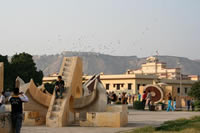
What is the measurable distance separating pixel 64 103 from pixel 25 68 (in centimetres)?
4923

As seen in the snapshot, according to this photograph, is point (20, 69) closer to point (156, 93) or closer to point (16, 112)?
point (156, 93)

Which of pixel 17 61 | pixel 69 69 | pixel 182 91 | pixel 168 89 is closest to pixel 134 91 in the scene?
pixel 182 91

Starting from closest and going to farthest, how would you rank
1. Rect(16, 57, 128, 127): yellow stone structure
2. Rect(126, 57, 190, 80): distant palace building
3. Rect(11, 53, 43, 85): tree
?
Rect(16, 57, 128, 127): yellow stone structure < Rect(11, 53, 43, 85): tree < Rect(126, 57, 190, 80): distant palace building

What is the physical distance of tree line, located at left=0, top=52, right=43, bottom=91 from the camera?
60031 mm

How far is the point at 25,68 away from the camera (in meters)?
64.9

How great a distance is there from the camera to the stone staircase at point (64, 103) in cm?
1609

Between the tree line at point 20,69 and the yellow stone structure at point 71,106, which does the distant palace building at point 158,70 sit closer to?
the tree line at point 20,69

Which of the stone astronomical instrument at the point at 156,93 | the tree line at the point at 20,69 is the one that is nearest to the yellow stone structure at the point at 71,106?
the stone astronomical instrument at the point at 156,93

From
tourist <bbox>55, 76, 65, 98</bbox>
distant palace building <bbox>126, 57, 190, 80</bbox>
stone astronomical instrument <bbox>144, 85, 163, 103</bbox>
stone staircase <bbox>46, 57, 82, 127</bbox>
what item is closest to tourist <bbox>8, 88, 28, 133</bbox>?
stone staircase <bbox>46, 57, 82, 127</bbox>

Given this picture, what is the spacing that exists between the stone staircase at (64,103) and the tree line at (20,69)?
41489 millimetres

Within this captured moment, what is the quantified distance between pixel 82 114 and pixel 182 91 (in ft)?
239

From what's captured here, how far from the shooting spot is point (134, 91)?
79688mm

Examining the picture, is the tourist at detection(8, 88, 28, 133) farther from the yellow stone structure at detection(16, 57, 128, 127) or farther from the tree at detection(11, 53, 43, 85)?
the tree at detection(11, 53, 43, 85)

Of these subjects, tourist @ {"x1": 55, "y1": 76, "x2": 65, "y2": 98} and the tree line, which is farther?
the tree line
